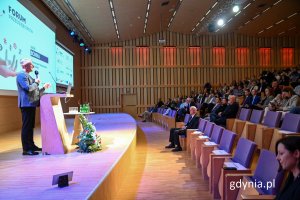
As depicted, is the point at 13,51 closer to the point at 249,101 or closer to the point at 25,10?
the point at 25,10

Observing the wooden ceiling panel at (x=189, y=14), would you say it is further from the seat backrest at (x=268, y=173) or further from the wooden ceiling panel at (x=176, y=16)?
the seat backrest at (x=268, y=173)

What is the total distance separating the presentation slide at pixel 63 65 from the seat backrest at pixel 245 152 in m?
8.36

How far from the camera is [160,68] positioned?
1630 cm

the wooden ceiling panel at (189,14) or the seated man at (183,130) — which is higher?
the wooden ceiling panel at (189,14)

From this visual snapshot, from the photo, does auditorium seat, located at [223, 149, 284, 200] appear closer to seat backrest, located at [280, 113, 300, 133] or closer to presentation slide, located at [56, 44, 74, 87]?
seat backrest, located at [280, 113, 300, 133]

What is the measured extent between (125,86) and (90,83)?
1.80m

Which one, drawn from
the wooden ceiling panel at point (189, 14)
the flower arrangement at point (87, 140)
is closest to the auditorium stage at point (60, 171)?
the flower arrangement at point (87, 140)

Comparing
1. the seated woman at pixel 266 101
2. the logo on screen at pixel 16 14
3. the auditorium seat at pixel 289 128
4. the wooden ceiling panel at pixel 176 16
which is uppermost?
the wooden ceiling panel at pixel 176 16

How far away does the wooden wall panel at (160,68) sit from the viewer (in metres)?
16.0

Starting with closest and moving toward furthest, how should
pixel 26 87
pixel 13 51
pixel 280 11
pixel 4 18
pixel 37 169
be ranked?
pixel 37 169
pixel 26 87
pixel 4 18
pixel 13 51
pixel 280 11

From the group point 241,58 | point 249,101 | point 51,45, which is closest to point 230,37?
point 241,58

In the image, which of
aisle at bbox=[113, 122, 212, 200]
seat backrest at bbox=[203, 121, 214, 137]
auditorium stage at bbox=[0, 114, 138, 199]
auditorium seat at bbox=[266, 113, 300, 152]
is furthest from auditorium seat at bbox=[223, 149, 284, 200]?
seat backrest at bbox=[203, 121, 214, 137]

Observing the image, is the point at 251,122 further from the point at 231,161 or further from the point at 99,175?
the point at 99,175

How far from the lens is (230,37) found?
16.6 m
